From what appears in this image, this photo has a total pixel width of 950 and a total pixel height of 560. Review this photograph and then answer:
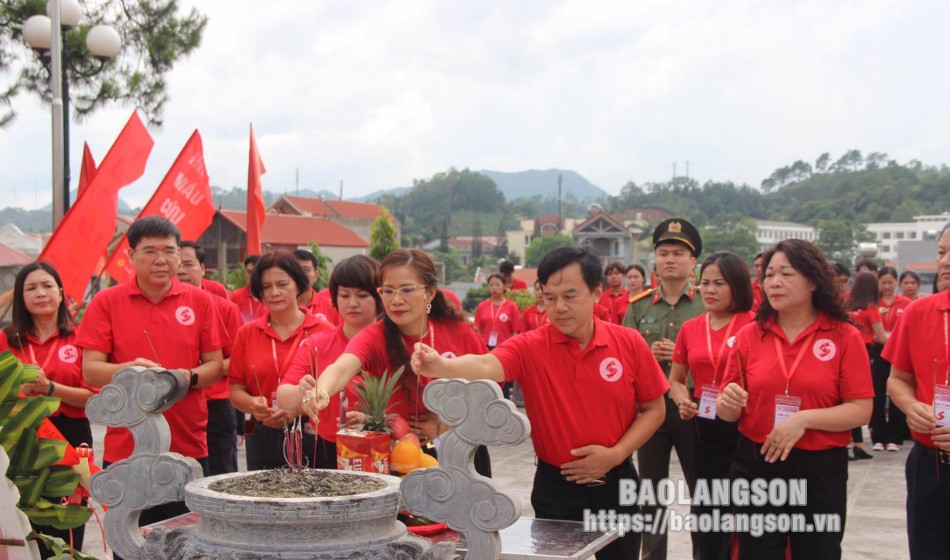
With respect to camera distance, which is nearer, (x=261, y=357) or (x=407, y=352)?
(x=407, y=352)

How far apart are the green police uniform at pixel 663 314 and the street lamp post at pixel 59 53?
19.0ft

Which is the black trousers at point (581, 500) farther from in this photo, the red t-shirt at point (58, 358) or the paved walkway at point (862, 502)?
the red t-shirt at point (58, 358)

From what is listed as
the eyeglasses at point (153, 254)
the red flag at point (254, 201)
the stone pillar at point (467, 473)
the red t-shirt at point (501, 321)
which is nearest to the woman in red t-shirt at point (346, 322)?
the eyeglasses at point (153, 254)

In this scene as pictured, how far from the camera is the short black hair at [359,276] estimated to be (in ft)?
14.2

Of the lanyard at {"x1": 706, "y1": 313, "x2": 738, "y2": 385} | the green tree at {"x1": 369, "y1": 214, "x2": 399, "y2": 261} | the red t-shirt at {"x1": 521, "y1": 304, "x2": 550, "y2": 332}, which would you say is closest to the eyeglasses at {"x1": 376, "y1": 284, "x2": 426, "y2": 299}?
the lanyard at {"x1": 706, "y1": 313, "x2": 738, "y2": 385}

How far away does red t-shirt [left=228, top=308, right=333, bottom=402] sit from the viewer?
454 centimetres

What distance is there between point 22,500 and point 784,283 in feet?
9.42

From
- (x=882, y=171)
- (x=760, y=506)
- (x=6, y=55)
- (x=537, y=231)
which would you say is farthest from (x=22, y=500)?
(x=882, y=171)

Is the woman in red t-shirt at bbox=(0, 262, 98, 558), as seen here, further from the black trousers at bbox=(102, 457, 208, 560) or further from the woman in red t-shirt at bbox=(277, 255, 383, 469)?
the woman in red t-shirt at bbox=(277, 255, 383, 469)

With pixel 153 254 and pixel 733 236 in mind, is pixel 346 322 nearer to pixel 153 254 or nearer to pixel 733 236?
pixel 153 254

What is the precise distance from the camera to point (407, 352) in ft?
12.2

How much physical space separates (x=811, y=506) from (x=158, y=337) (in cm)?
291

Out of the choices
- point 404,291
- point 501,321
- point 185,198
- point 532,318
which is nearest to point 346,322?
point 404,291

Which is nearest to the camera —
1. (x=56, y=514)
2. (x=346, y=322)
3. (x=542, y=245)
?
(x=56, y=514)
